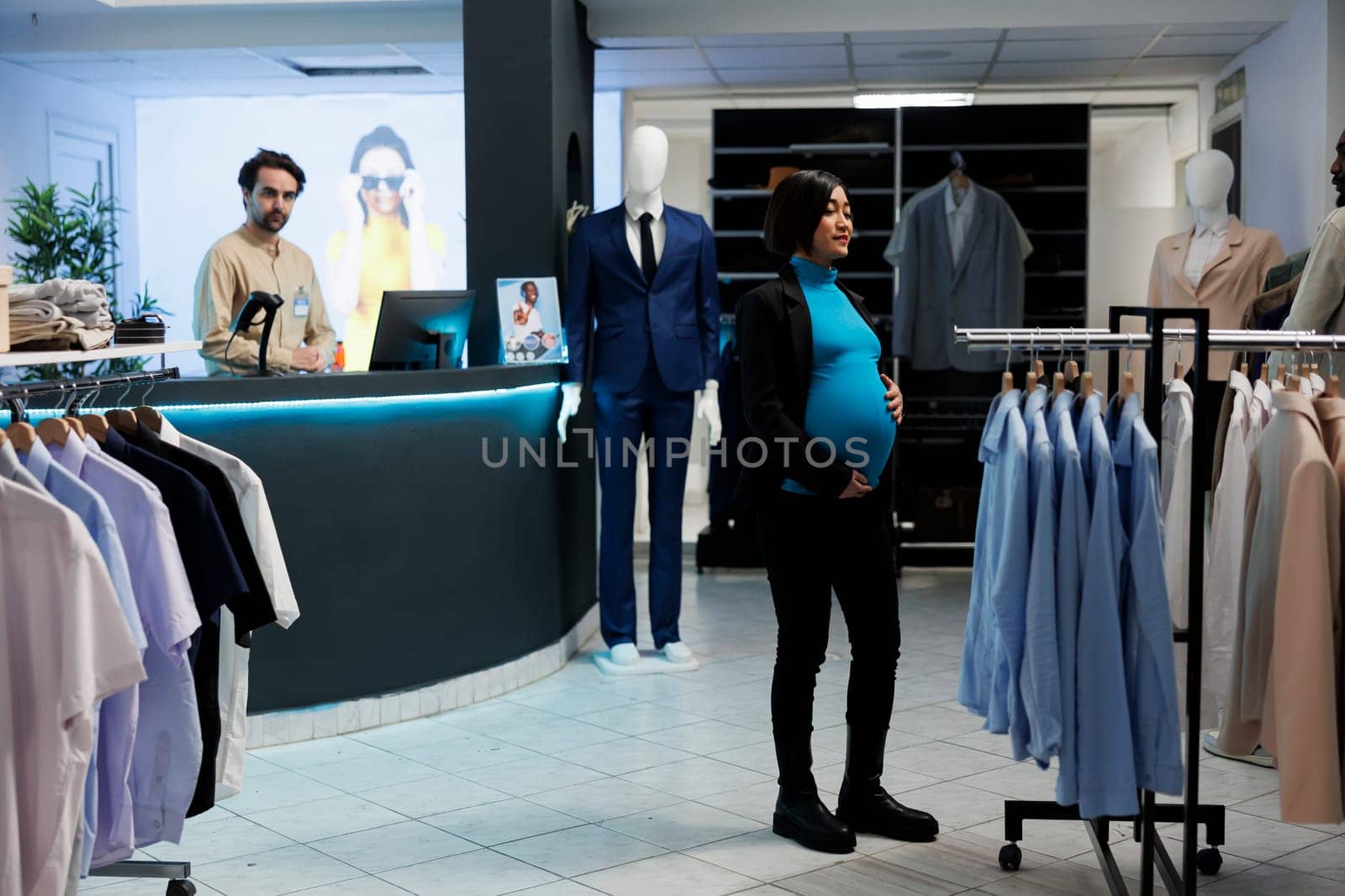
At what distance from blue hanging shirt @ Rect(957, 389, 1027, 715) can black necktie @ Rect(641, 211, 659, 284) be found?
2417 mm

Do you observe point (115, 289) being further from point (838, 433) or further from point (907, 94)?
point (838, 433)

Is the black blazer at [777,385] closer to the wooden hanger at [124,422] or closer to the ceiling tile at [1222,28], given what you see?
the wooden hanger at [124,422]

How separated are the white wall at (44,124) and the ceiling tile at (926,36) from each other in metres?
4.69

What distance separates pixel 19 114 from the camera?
8.10m

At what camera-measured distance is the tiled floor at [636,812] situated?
3.29m

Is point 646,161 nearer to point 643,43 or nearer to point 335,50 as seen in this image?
point 643,43

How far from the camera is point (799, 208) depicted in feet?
11.4

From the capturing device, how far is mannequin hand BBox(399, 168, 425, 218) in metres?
9.70

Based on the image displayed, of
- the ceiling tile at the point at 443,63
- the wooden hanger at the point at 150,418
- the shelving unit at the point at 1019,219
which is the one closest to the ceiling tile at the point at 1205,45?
the shelving unit at the point at 1019,219

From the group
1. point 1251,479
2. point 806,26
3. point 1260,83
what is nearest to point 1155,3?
point 1260,83

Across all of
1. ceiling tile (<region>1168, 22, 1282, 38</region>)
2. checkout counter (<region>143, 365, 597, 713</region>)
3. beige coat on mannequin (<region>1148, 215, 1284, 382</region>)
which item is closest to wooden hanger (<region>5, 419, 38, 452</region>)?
checkout counter (<region>143, 365, 597, 713</region>)

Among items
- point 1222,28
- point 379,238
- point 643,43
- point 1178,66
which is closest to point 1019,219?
point 1178,66

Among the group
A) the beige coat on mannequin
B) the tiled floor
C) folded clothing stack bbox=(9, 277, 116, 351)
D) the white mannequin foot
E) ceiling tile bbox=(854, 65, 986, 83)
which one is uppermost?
ceiling tile bbox=(854, 65, 986, 83)

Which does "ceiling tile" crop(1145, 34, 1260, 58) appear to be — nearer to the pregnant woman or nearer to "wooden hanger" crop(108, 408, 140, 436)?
the pregnant woman
